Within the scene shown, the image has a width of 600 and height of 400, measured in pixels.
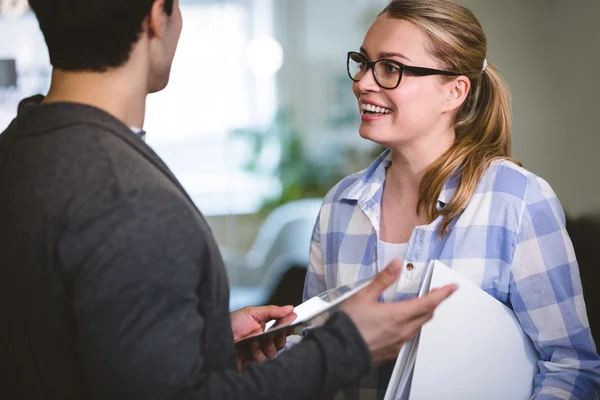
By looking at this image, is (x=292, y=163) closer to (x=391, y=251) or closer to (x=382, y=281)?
(x=391, y=251)

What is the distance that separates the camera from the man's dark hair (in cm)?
104

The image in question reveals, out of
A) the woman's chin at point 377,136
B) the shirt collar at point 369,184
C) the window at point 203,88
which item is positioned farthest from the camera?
the window at point 203,88

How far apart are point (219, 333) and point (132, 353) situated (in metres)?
0.18

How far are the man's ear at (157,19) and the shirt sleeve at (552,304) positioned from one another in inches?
35.9

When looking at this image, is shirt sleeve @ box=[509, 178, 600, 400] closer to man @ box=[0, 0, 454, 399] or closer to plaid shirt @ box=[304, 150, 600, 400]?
plaid shirt @ box=[304, 150, 600, 400]

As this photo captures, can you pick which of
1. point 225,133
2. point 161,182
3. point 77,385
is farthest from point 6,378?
point 225,133

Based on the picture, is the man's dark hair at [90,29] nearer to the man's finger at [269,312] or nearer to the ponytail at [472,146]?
the man's finger at [269,312]

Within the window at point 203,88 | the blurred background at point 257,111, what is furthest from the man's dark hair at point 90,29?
the window at point 203,88

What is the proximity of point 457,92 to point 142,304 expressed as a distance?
1.16m

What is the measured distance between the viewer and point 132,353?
0.93 m

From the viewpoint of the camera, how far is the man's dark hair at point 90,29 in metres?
1.04

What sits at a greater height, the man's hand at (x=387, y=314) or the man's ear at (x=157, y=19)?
the man's ear at (x=157, y=19)

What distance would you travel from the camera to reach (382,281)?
1.14 meters

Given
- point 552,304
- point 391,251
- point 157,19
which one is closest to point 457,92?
point 391,251
